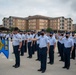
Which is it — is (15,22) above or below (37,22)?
above

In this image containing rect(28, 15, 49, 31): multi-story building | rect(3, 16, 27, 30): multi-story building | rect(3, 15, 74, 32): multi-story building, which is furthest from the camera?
rect(3, 16, 27, 30): multi-story building

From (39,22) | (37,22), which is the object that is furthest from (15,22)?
(39,22)

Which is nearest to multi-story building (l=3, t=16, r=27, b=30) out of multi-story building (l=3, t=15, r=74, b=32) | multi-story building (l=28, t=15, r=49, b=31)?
multi-story building (l=3, t=15, r=74, b=32)

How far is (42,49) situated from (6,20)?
12395cm

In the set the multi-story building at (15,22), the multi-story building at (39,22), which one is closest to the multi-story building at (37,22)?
the multi-story building at (39,22)

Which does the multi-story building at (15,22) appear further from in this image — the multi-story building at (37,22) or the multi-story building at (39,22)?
the multi-story building at (37,22)

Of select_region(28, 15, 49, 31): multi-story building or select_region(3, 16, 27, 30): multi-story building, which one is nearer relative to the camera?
select_region(28, 15, 49, 31): multi-story building

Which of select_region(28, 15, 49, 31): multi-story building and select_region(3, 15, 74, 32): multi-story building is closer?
select_region(28, 15, 49, 31): multi-story building

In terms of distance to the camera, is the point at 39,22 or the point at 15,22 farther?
the point at 15,22

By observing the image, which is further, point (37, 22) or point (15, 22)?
point (15, 22)

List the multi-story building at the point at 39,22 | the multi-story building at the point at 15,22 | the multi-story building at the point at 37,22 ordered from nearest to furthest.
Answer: the multi-story building at the point at 37,22, the multi-story building at the point at 39,22, the multi-story building at the point at 15,22

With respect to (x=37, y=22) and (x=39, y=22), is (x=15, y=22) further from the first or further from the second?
(x=39, y=22)

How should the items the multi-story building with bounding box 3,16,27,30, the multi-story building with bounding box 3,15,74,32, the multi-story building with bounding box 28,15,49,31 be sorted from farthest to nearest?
the multi-story building with bounding box 3,16,27,30 → the multi-story building with bounding box 3,15,74,32 → the multi-story building with bounding box 28,15,49,31

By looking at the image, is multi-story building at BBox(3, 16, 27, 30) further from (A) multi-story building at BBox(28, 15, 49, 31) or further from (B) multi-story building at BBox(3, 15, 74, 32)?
(A) multi-story building at BBox(28, 15, 49, 31)
